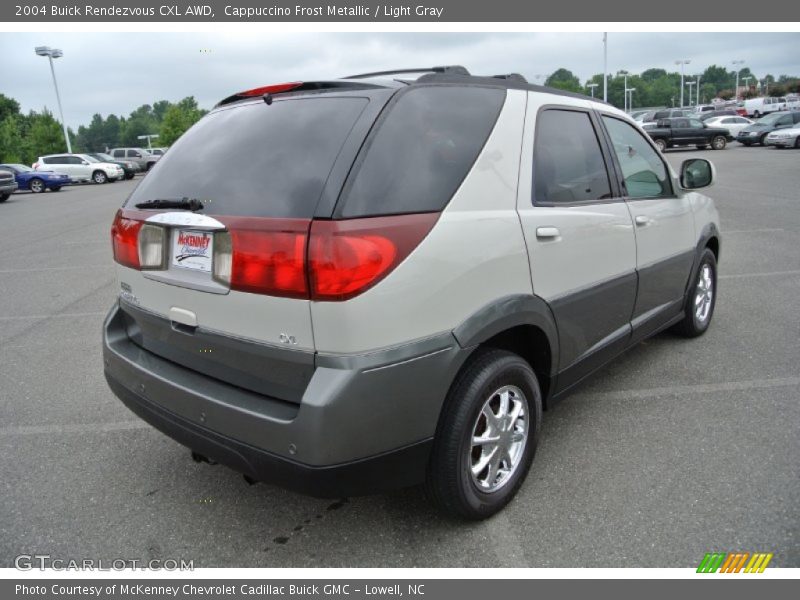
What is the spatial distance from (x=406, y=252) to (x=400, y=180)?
0.91 ft

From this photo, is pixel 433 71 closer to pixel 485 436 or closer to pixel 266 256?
pixel 266 256

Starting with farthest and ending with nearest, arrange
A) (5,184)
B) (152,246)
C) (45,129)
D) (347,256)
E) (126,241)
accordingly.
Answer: (45,129), (5,184), (126,241), (152,246), (347,256)

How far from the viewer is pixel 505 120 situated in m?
2.69

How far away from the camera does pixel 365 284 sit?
2.05 meters

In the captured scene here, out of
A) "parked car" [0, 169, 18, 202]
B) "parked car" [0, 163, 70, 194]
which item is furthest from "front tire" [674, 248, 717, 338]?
"parked car" [0, 163, 70, 194]

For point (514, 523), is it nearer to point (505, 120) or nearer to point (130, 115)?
point (505, 120)

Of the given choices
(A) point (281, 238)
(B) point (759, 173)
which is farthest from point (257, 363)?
(B) point (759, 173)

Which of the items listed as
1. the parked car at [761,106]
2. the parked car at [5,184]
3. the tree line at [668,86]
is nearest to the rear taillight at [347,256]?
the parked car at [5,184]

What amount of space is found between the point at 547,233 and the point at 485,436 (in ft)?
3.14

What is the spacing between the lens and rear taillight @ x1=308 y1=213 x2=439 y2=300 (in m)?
2.02

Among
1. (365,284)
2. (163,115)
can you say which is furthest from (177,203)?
(163,115)

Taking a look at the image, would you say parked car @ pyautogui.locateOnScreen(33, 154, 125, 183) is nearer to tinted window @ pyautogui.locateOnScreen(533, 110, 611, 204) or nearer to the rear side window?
tinted window @ pyautogui.locateOnScreen(533, 110, 611, 204)

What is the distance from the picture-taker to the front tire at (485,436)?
2371mm

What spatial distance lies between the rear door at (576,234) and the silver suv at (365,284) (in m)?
0.02
